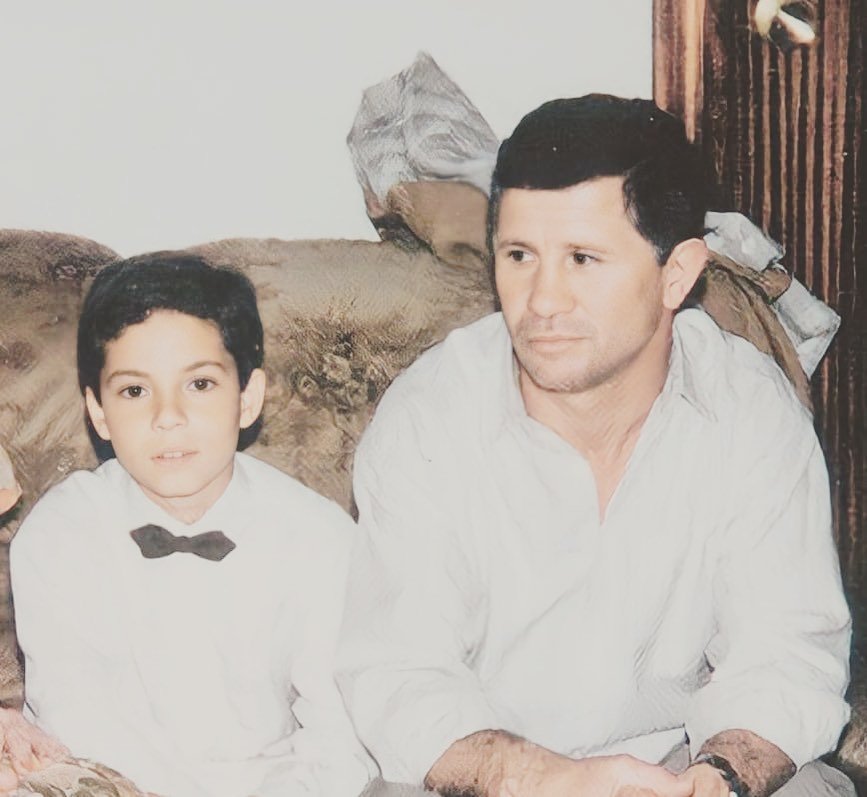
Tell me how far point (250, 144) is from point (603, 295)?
0.54 meters

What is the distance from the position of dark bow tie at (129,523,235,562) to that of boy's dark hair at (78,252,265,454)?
0.15 m

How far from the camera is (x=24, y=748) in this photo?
1.29m

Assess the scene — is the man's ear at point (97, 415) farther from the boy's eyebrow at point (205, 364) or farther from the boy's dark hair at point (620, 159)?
the boy's dark hair at point (620, 159)

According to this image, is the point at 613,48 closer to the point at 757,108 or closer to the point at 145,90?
the point at 757,108

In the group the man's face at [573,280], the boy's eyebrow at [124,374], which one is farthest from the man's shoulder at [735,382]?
the boy's eyebrow at [124,374]

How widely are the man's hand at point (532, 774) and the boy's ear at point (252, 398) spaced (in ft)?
1.33

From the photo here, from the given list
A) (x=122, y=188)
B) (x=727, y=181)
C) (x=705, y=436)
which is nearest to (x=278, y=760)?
(x=705, y=436)

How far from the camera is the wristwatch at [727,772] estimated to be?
1.28 meters

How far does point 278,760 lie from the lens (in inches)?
52.6

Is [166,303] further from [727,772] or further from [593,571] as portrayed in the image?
[727,772]

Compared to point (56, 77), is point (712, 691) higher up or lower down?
lower down

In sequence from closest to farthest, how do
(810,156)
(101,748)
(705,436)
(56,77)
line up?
(101,748) → (705,436) → (56,77) → (810,156)

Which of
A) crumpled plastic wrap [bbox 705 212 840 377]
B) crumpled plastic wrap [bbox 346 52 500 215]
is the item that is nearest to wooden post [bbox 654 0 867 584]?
crumpled plastic wrap [bbox 705 212 840 377]

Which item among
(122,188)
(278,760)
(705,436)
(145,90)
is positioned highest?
(145,90)
